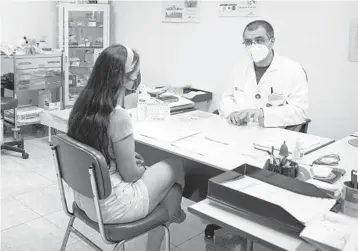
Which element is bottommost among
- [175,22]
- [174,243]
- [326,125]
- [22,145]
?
[174,243]

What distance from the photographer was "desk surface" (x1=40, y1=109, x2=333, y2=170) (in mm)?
1856

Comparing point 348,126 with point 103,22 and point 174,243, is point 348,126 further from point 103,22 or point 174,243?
point 103,22

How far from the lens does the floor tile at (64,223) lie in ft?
8.66

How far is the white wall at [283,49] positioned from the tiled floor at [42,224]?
4.68ft

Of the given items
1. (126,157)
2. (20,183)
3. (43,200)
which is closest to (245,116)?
(126,157)

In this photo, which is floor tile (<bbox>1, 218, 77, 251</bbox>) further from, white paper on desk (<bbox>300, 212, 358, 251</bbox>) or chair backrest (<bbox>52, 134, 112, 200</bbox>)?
white paper on desk (<bbox>300, 212, 358, 251</bbox>)

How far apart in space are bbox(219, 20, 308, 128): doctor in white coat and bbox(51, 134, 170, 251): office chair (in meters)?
1.05

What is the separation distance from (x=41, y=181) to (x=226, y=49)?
2.05 meters

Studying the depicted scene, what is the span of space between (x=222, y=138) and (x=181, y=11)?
243 centimetres

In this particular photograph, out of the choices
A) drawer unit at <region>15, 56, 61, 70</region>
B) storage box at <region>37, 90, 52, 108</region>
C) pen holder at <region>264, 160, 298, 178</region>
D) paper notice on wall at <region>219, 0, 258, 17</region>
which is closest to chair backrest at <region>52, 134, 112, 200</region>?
pen holder at <region>264, 160, 298, 178</region>

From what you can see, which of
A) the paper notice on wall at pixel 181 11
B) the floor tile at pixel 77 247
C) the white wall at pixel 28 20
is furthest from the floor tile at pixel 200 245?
the white wall at pixel 28 20

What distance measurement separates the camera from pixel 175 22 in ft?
14.4

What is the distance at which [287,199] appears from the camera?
1.40 meters

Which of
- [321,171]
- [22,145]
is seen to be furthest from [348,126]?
[22,145]
